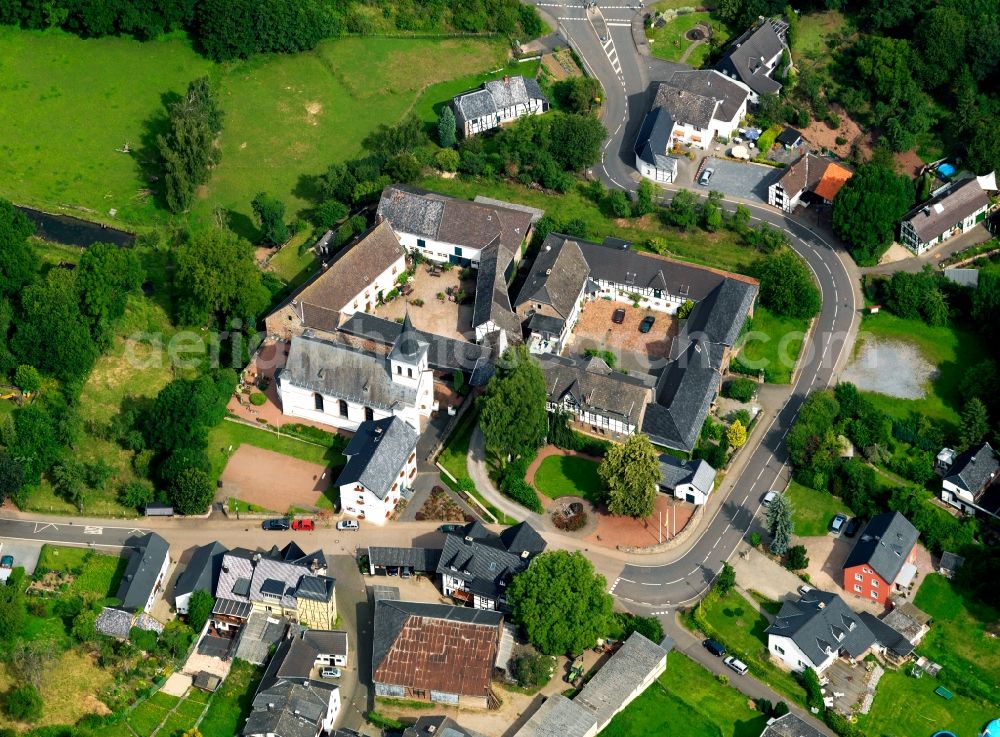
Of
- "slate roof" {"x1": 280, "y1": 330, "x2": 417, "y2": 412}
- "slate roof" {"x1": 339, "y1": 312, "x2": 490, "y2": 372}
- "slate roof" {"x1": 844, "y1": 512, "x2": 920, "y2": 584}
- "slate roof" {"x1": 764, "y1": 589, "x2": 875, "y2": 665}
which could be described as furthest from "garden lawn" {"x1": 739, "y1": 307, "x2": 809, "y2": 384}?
"slate roof" {"x1": 280, "y1": 330, "x2": 417, "y2": 412}

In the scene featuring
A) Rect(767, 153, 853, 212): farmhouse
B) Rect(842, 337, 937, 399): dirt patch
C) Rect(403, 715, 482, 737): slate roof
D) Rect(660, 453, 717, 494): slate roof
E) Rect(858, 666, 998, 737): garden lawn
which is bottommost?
Rect(403, 715, 482, 737): slate roof

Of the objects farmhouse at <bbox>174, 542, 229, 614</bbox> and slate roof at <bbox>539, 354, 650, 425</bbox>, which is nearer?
farmhouse at <bbox>174, 542, 229, 614</bbox>

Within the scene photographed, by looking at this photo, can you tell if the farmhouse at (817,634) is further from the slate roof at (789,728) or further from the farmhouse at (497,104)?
the farmhouse at (497,104)

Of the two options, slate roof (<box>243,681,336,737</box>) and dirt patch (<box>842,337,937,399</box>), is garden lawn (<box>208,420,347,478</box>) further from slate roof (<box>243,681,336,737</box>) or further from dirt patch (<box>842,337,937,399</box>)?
dirt patch (<box>842,337,937,399</box>)

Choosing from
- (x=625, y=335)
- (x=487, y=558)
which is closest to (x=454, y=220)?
(x=625, y=335)

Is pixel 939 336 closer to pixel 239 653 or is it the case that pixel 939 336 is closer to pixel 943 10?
pixel 943 10

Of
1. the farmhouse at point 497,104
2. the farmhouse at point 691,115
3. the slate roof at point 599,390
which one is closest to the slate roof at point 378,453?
the slate roof at point 599,390

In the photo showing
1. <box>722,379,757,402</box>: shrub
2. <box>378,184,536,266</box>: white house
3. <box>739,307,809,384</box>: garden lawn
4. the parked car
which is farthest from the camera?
<box>378,184,536,266</box>: white house

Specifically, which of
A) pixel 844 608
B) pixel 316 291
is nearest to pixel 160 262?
pixel 316 291
